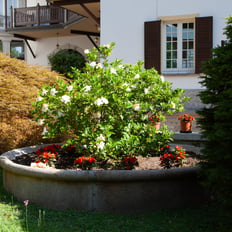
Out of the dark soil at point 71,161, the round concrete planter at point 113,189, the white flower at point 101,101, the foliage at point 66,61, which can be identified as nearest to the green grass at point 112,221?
the round concrete planter at point 113,189

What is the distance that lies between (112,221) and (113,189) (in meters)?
0.43

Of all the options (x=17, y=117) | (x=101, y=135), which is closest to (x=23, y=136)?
(x=17, y=117)

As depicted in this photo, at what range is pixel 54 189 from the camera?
14.9 feet

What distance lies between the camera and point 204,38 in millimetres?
10992

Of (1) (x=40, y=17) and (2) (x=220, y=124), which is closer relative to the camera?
(2) (x=220, y=124)

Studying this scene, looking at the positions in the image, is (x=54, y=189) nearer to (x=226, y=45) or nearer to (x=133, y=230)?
(x=133, y=230)

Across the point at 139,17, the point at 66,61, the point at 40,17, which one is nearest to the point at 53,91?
the point at 139,17

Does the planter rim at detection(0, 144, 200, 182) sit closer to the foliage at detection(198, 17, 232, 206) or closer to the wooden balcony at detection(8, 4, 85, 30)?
the foliage at detection(198, 17, 232, 206)

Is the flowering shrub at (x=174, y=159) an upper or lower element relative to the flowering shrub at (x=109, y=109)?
lower

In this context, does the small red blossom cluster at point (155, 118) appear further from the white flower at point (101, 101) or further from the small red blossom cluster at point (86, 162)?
the small red blossom cluster at point (86, 162)

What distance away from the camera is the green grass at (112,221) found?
12.4ft

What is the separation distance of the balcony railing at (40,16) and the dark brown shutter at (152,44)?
20.2 feet

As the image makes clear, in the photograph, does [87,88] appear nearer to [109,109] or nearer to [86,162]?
[109,109]

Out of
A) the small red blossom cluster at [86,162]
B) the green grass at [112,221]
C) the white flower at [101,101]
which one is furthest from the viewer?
the small red blossom cluster at [86,162]
